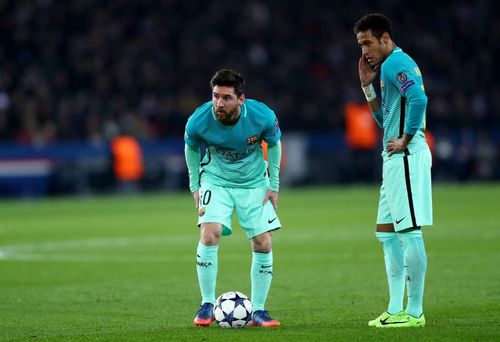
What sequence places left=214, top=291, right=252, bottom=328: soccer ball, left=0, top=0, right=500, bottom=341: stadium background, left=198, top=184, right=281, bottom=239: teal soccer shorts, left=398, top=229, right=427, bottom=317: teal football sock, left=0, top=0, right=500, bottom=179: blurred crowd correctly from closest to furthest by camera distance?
left=398, top=229, right=427, bottom=317: teal football sock < left=214, top=291, right=252, bottom=328: soccer ball < left=198, top=184, right=281, bottom=239: teal soccer shorts < left=0, top=0, right=500, bottom=341: stadium background < left=0, top=0, right=500, bottom=179: blurred crowd

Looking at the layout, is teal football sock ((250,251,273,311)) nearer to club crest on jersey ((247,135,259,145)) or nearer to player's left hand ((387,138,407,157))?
club crest on jersey ((247,135,259,145))

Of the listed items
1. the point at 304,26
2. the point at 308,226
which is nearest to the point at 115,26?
the point at 304,26

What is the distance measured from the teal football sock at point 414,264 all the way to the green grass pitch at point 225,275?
21 centimetres

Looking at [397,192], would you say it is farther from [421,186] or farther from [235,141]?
[235,141]

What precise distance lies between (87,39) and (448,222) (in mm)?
18724

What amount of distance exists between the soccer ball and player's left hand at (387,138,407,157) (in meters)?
1.72

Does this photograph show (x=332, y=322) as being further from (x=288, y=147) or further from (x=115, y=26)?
(x=115, y=26)

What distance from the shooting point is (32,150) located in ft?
103

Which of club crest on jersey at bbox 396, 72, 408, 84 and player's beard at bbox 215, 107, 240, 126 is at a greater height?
club crest on jersey at bbox 396, 72, 408, 84

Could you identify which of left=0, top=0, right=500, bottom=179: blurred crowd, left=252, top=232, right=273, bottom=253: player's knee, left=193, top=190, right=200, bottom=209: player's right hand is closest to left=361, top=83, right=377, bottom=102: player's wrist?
left=252, top=232, right=273, bottom=253: player's knee

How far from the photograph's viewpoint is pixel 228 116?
9195 mm

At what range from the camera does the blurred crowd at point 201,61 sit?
34.1 m

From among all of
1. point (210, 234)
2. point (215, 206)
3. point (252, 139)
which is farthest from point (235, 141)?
point (210, 234)

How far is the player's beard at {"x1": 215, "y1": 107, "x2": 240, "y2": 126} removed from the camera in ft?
29.9
